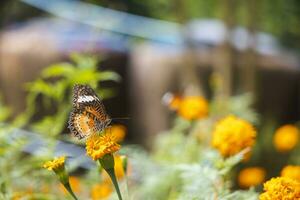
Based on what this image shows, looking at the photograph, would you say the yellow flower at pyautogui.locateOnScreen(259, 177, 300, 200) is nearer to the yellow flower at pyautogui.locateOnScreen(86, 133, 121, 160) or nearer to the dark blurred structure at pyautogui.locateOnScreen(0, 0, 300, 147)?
the yellow flower at pyautogui.locateOnScreen(86, 133, 121, 160)

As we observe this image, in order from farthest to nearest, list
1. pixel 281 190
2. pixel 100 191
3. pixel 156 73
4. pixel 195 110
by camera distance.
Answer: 1. pixel 156 73
2. pixel 195 110
3. pixel 100 191
4. pixel 281 190

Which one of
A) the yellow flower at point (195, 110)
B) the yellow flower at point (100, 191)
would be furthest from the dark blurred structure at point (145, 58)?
the yellow flower at point (100, 191)

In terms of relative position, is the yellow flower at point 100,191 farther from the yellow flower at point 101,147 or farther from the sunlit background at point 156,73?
the yellow flower at point 101,147

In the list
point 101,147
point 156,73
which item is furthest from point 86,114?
point 156,73

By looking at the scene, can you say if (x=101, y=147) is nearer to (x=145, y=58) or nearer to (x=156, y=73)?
(x=156, y=73)

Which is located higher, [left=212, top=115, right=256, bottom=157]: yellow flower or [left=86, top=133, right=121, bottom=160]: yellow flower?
[left=86, top=133, right=121, bottom=160]: yellow flower

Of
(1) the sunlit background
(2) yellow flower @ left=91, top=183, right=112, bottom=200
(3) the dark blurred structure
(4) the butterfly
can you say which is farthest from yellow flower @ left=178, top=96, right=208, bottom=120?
(3) the dark blurred structure
